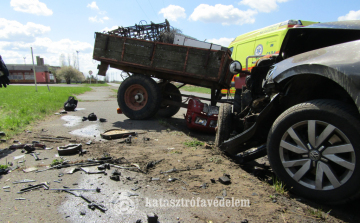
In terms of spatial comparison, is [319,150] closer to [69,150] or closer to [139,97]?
[69,150]

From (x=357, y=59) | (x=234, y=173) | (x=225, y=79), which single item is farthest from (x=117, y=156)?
(x=225, y=79)

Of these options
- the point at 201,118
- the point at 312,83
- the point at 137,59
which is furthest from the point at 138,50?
the point at 312,83

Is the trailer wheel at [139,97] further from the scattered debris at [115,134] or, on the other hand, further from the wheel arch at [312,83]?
the wheel arch at [312,83]

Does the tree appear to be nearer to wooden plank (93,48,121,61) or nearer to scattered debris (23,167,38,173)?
wooden plank (93,48,121,61)

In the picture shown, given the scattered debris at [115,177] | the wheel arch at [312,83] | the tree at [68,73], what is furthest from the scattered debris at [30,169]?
the tree at [68,73]

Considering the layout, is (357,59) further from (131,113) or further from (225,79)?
(131,113)

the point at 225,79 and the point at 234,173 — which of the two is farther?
the point at 225,79

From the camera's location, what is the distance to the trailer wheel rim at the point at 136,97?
7035mm

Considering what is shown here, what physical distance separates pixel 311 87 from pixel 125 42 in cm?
585

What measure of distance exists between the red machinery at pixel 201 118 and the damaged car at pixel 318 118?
9.35ft

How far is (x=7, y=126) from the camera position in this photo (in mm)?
5535

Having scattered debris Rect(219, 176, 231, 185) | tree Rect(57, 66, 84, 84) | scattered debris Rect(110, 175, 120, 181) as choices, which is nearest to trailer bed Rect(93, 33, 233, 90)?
scattered debris Rect(219, 176, 231, 185)

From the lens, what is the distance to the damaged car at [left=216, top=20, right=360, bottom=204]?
1920mm

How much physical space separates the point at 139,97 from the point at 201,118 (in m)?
2.31
